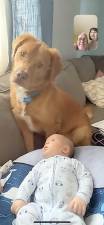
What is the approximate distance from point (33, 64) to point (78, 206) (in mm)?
640

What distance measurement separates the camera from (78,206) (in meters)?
1.16

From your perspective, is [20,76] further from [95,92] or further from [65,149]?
[95,92]

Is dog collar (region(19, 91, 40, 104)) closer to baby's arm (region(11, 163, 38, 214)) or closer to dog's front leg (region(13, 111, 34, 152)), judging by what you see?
dog's front leg (region(13, 111, 34, 152))

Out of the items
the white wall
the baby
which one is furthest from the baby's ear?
the white wall

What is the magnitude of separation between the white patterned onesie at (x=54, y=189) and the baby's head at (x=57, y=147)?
0.13ft

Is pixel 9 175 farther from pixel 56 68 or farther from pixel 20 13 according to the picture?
pixel 20 13

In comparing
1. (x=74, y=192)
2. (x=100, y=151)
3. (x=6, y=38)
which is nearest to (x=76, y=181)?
(x=74, y=192)

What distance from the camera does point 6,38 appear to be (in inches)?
82.8

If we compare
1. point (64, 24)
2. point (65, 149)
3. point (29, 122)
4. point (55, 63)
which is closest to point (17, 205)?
point (65, 149)

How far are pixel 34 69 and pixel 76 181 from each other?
51cm

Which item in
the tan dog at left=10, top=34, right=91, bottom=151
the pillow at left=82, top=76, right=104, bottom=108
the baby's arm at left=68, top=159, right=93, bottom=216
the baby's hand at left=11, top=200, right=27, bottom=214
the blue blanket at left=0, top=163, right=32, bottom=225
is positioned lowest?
the pillow at left=82, top=76, right=104, bottom=108

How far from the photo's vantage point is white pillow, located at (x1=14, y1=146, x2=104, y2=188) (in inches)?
52.1

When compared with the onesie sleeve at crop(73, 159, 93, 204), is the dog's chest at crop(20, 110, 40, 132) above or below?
above

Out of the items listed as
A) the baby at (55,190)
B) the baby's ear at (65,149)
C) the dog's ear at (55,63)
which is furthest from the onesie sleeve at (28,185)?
the dog's ear at (55,63)
